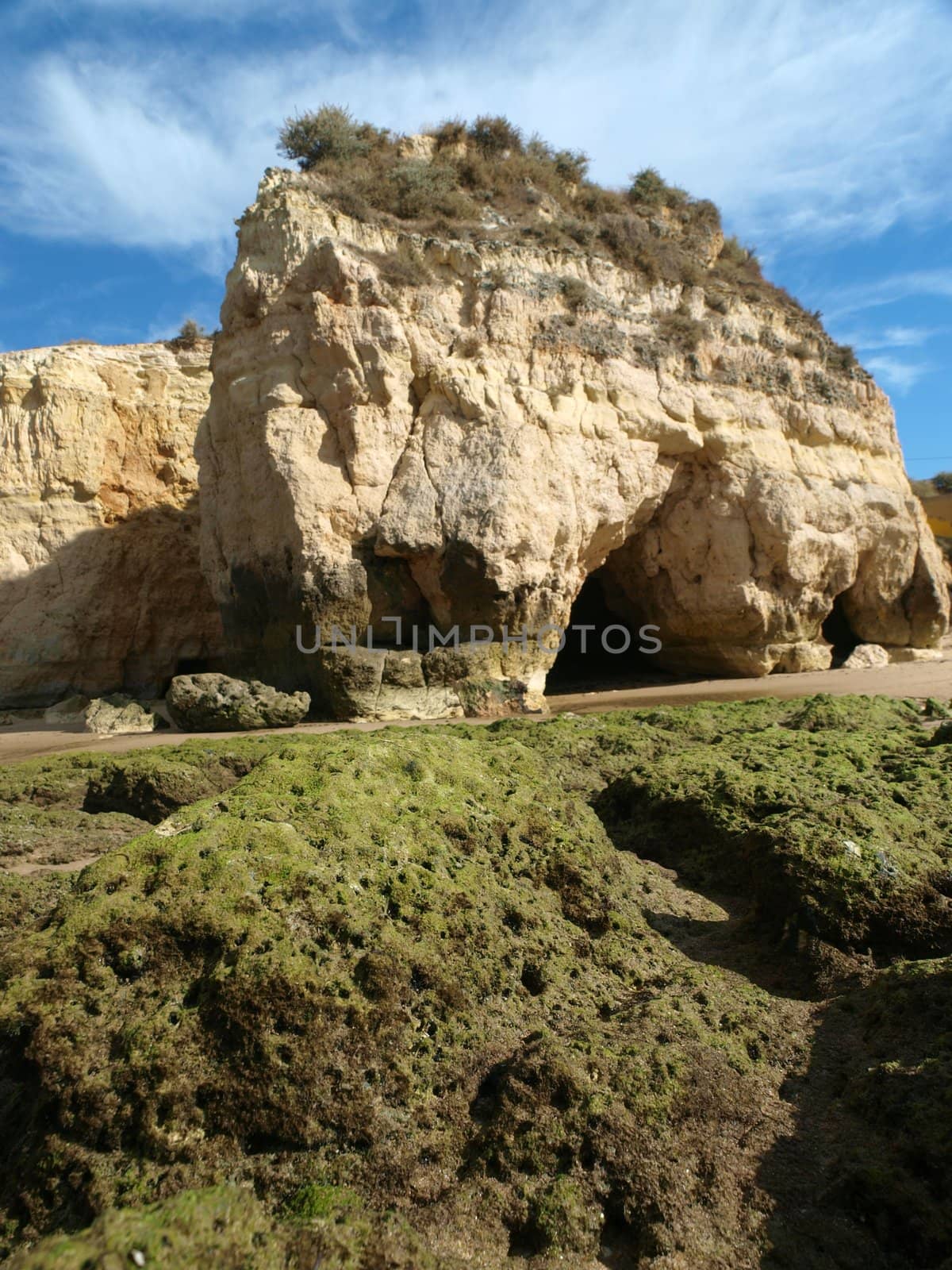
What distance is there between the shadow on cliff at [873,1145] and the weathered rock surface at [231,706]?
8851 mm

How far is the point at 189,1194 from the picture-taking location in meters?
1.74

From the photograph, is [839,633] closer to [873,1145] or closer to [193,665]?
[193,665]

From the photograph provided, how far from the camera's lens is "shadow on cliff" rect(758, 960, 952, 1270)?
5.70 feet

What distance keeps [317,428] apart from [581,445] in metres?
4.24

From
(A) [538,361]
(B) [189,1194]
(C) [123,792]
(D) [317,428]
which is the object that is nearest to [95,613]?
(D) [317,428]

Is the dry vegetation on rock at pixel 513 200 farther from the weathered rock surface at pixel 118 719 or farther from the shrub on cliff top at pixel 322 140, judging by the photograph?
the weathered rock surface at pixel 118 719

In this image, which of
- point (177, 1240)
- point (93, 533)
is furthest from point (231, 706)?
point (177, 1240)

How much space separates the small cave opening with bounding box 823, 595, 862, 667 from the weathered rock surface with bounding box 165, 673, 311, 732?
11903 mm

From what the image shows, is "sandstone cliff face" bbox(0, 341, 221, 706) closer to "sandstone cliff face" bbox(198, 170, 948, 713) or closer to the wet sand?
the wet sand

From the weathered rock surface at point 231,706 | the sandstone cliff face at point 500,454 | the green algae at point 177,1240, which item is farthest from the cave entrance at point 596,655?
the green algae at point 177,1240

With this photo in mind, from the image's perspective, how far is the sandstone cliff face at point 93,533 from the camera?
53.5ft

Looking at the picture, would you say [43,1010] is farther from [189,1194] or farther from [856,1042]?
[856,1042]

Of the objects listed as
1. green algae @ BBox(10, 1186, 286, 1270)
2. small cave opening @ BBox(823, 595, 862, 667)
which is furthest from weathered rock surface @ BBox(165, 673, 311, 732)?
small cave opening @ BBox(823, 595, 862, 667)

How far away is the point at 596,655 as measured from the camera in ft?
58.8
